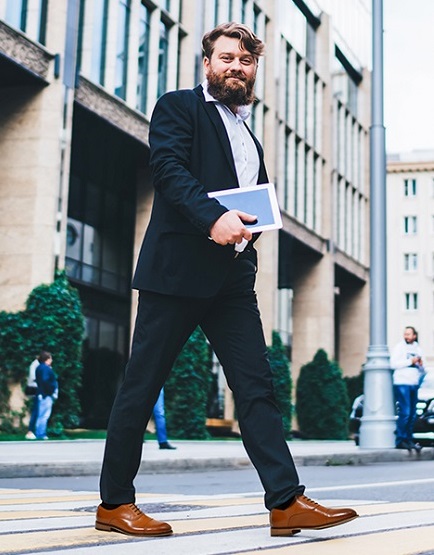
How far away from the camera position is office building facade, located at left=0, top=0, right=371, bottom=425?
19.8 m

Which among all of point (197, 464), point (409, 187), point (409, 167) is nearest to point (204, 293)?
point (197, 464)

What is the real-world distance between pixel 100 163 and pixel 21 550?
2335 centimetres

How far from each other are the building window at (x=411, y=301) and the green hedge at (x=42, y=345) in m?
65.6

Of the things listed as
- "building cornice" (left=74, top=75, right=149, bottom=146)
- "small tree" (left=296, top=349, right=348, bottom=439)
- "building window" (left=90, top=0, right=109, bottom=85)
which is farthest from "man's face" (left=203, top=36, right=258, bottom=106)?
"small tree" (left=296, top=349, right=348, bottom=439)

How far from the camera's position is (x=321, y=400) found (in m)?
32.6

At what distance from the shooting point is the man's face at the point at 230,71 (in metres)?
3.84

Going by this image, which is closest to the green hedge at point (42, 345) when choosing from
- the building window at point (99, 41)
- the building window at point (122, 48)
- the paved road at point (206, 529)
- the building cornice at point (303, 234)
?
the building window at point (99, 41)

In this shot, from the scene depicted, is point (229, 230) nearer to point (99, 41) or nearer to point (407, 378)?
point (407, 378)

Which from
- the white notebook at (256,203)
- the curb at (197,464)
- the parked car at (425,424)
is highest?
the white notebook at (256,203)

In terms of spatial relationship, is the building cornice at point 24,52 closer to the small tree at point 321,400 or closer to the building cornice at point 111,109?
the building cornice at point 111,109

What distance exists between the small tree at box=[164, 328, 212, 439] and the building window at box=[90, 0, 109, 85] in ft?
21.0

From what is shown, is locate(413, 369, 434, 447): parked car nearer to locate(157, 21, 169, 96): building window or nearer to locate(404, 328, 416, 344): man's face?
locate(404, 328, 416, 344): man's face

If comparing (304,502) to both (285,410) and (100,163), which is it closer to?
(100,163)

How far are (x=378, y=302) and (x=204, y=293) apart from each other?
1223cm
